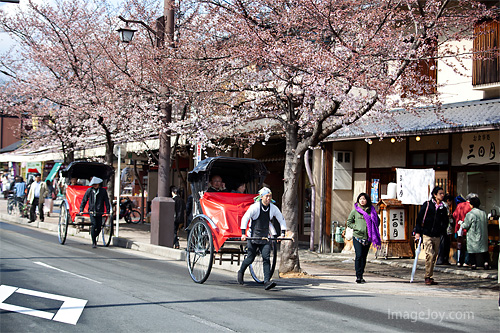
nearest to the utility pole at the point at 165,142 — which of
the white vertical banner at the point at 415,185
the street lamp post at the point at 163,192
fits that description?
the street lamp post at the point at 163,192

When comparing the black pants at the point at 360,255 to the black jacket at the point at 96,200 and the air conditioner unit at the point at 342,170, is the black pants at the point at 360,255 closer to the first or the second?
the air conditioner unit at the point at 342,170

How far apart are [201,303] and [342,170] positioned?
1093 cm

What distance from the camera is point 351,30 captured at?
44.6ft

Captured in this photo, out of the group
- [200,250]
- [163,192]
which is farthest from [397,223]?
[200,250]

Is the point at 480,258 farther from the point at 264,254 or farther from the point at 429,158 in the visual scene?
the point at 264,254

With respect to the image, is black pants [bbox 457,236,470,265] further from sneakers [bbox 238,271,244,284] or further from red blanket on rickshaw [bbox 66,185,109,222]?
red blanket on rickshaw [bbox 66,185,109,222]

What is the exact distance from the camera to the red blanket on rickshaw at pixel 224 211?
10.4 metres

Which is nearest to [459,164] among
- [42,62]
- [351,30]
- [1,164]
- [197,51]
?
[351,30]

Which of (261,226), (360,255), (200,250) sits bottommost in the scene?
(360,255)

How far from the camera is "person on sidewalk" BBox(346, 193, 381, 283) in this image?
1157 cm

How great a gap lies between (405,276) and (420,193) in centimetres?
266

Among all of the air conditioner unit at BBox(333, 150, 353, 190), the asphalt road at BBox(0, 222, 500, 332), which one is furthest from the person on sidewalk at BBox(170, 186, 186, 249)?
the air conditioner unit at BBox(333, 150, 353, 190)

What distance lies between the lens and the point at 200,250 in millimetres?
10602

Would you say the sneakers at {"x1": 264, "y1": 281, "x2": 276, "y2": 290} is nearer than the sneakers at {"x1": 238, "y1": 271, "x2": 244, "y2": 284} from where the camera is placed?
Yes
